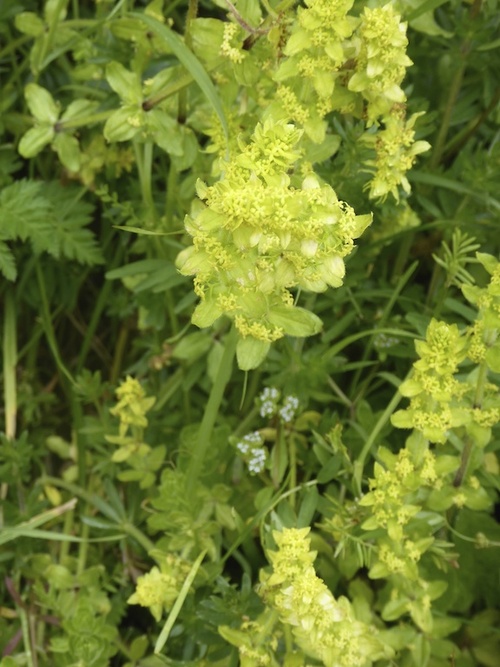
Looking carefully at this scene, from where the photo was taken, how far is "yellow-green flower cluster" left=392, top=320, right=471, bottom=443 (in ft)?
3.43

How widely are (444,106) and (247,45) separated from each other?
525 mm

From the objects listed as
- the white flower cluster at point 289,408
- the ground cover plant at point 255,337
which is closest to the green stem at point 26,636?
the ground cover plant at point 255,337

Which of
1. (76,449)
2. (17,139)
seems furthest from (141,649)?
(17,139)

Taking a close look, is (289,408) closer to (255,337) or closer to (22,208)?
(255,337)

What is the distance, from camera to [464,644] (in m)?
1.37

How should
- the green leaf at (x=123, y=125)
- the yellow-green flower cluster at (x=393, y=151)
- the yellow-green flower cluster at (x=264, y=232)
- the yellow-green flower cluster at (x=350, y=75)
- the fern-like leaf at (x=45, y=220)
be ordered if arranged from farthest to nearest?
the fern-like leaf at (x=45, y=220), the green leaf at (x=123, y=125), the yellow-green flower cluster at (x=393, y=151), the yellow-green flower cluster at (x=350, y=75), the yellow-green flower cluster at (x=264, y=232)

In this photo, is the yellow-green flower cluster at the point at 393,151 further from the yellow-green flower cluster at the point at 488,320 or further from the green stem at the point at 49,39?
the green stem at the point at 49,39

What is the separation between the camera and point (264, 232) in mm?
851

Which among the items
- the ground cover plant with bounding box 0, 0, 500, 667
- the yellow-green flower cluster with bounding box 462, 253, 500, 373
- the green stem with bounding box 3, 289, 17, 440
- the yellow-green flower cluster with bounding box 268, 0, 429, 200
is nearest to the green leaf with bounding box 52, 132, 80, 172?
the ground cover plant with bounding box 0, 0, 500, 667

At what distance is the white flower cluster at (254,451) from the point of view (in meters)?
1.25

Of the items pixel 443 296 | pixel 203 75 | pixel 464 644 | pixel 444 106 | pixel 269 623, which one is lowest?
pixel 464 644

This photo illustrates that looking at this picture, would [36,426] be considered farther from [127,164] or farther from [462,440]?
[462,440]

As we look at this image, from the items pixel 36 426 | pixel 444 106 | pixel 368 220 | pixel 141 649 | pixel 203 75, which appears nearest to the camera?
pixel 368 220

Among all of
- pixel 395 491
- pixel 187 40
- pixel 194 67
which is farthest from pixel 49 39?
pixel 395 491
